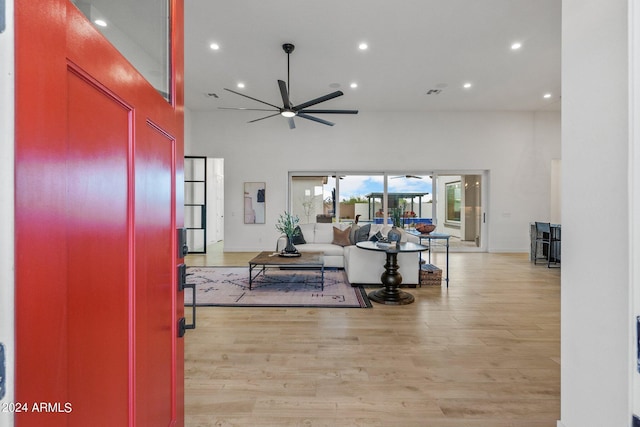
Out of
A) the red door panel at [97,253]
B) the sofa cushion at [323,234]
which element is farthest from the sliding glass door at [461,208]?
the red door panel at [97,253]

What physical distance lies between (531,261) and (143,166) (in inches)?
308

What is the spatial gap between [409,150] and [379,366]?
6.73 m

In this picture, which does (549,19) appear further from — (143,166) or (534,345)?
(143,166)

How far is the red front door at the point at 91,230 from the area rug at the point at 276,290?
258cm

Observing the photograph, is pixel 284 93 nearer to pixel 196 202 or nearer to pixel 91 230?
pixel 91 230

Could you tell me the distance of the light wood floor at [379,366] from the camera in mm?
1788

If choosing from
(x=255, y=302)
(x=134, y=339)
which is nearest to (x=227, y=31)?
(x=255, y=302)

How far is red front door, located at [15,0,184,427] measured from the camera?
0.47 meters

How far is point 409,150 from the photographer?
8.09m

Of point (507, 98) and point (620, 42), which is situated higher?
point (507, 98)

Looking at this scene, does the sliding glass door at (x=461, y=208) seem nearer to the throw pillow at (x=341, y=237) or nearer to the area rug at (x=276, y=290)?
the throw pillow at (x=341, y=237)

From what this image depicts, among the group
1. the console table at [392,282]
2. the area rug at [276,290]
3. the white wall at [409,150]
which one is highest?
the white wall at [409,150]

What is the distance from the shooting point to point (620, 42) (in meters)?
1.16

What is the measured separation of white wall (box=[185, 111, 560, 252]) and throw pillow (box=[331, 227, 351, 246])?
8.12 feet
